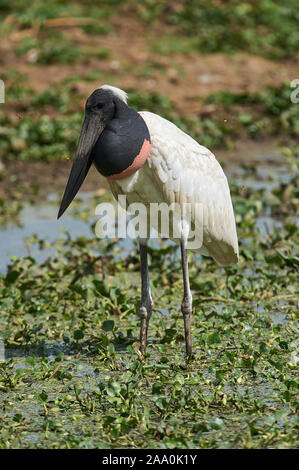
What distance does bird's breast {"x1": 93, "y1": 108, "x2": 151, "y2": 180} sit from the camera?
178 inches

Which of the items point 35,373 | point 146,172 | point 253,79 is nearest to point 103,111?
point 146,172

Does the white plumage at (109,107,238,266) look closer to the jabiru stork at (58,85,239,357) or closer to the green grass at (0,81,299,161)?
the jabiru stork at (58,85,239,357)

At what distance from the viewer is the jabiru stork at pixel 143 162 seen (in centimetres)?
455

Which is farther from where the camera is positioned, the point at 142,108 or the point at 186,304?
the point at 142,108

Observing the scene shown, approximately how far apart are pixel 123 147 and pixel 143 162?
149 millimetres

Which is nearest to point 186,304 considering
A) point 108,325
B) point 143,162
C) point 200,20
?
point 108,325

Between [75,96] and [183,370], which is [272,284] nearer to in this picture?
[183,370]

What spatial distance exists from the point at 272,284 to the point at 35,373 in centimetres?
177

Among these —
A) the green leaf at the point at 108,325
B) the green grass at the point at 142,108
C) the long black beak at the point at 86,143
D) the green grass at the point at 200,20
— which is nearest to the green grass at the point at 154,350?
the green leaf at the point at 108,325

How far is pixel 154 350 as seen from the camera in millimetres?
5055

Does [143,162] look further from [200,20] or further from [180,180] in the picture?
[200,20]

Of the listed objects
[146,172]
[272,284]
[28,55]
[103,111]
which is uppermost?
[28,55]

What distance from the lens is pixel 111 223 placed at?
7.28 metres

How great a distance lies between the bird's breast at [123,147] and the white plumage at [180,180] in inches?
3.0
